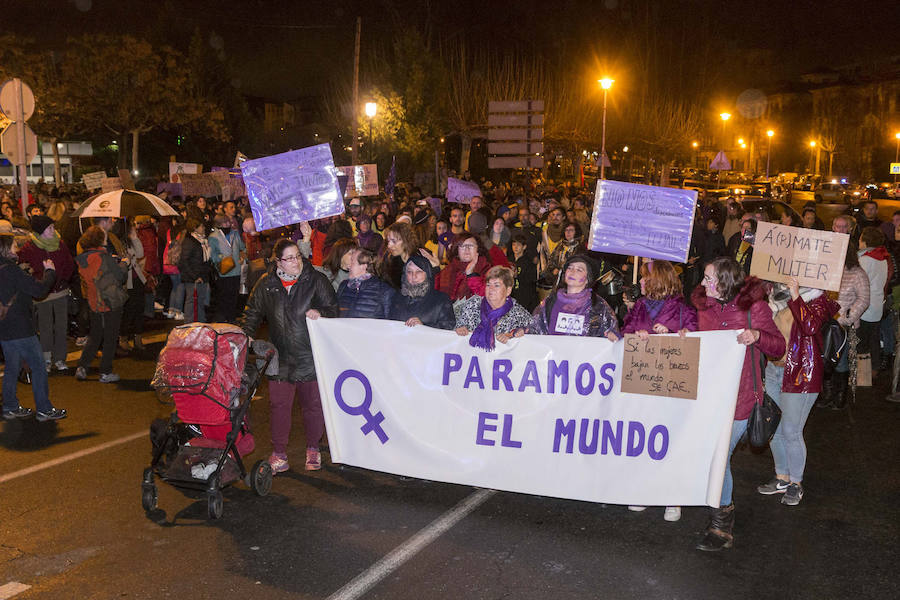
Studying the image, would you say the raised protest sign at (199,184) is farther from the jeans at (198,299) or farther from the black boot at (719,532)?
the black boot at (719,532)

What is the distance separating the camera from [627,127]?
4981 cm

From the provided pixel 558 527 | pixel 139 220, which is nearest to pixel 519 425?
pixel 558 527

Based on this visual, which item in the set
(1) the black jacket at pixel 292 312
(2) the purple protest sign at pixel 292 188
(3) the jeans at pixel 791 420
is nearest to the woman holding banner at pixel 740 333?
(3) the jeans at pixel 791 420

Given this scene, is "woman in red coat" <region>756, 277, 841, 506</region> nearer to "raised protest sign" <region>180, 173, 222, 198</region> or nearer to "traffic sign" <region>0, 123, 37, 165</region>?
"traffic sign" <region>0, 123, 37, 165</region>

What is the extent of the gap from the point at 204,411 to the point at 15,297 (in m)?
3.06

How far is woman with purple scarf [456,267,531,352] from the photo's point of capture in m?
5.84

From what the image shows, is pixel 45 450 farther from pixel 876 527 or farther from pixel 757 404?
pixel 876 527

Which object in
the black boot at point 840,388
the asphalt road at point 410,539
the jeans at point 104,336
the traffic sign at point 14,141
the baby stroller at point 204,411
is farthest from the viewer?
the traffic sign at point 14,141

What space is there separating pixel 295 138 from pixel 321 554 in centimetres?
9310

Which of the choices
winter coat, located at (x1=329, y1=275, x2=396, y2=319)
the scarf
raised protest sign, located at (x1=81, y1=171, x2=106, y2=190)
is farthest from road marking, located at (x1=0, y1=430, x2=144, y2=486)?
raised protest sign, located at (x1=81, y1=171, x2=106, y2=190)

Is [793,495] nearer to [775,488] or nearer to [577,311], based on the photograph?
[775,488]

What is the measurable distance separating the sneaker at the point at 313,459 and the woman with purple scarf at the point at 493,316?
1544 mm

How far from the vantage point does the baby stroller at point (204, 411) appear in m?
5.60

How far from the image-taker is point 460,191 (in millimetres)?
16562
